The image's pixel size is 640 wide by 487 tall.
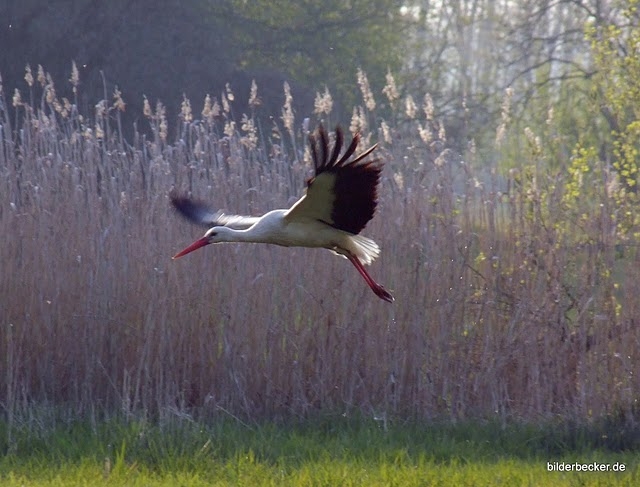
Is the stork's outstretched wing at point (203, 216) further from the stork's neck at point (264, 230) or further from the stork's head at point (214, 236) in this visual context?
the stork's neck at point (264, 230)

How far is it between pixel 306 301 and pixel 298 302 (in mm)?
49

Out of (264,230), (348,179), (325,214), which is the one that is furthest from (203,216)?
(348,179)

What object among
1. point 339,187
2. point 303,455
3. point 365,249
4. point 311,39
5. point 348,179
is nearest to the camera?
point 348,179

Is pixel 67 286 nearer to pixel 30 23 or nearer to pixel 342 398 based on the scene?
pixel 342 398

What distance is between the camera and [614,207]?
666 cm

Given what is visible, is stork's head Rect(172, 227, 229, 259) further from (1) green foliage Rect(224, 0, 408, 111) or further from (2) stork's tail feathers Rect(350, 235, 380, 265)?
(1) green foliage Rect(224, 0, 408, 111)

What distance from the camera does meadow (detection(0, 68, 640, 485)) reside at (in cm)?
636

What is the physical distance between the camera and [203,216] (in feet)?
20.5

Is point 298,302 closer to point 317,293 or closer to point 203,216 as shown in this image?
point 317,293

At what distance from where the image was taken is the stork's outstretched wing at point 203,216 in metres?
6.21

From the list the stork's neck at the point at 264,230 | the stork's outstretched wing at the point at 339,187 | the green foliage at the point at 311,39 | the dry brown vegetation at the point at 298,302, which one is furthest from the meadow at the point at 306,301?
the green foliage at the point at 311,39

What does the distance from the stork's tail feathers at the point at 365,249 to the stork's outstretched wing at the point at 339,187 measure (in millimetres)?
450

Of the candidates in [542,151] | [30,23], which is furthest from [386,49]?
[542,151]

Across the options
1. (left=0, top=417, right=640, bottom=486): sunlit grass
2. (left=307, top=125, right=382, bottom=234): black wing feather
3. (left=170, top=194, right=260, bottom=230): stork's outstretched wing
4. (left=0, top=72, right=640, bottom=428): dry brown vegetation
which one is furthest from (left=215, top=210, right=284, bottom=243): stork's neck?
(left=0, top=417, right=640, bottom=486): sunlit grass
